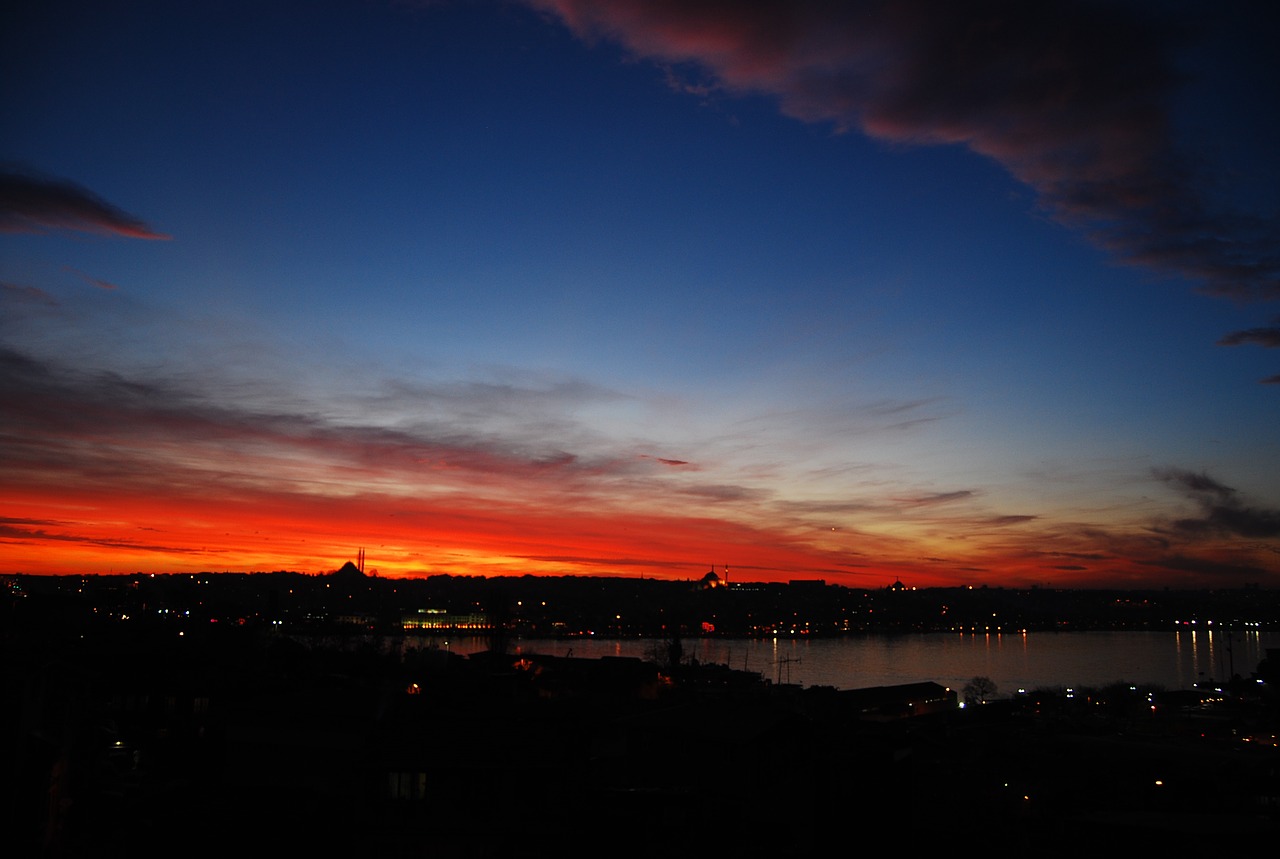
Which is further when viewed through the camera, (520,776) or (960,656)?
(960,656)

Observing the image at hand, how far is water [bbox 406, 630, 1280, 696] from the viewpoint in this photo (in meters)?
51.6

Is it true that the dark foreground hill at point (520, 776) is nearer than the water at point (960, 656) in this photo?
Yes

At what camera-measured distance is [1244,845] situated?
29.6 ft

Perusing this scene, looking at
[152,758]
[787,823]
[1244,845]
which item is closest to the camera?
[1244,845]

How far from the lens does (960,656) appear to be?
69188mm

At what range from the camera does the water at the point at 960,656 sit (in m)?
51.6

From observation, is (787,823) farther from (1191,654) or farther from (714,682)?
(1191,654)

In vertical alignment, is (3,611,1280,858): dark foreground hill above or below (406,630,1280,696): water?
above

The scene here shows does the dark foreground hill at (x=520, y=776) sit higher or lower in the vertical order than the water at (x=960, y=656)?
higher

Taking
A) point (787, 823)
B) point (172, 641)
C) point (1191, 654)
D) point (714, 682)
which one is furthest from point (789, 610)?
point (787, 823)

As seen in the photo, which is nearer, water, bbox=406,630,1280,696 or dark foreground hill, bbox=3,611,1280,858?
dark foreground hill, bbox=3,611,1280,858

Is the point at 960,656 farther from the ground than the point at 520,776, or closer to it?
closer to it

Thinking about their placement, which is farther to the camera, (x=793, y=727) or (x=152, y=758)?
(x=152, y=758)

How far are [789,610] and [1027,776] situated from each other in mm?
111348
